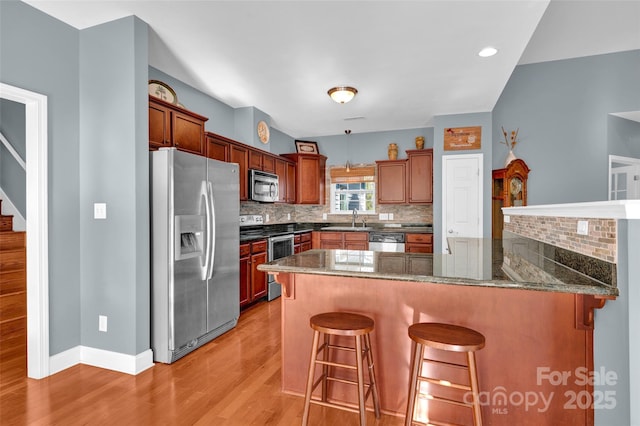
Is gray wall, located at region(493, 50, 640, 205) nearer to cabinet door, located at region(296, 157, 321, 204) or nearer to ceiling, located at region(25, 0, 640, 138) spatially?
ceiling, located at region(25, 0, 640, 138)

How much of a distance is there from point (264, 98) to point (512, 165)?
336 centimetres

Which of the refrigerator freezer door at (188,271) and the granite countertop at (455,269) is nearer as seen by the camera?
the granite countertop at (455,269)

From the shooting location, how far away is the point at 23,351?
2.75 meters

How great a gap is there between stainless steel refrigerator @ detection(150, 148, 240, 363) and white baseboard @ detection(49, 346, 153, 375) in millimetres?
155

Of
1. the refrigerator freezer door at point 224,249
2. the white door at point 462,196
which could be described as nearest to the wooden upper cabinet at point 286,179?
the refrigerator freezer door at point 224,249

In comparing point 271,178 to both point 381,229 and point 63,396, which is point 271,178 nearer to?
point 381,229

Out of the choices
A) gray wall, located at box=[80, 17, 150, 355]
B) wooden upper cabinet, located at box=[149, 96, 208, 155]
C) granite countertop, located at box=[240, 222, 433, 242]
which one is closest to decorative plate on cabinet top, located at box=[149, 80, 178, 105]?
wooden upper cabinet, located at box=[149, 96, 208, 155]

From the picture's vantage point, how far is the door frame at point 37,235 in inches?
93.4

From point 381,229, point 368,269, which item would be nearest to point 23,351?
point 368,269

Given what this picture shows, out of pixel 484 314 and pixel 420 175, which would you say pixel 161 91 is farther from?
pixel 420 175

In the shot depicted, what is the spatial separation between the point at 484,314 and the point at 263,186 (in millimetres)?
3620

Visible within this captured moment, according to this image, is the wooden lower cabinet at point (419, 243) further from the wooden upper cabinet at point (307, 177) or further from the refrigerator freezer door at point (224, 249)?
the refrigerator freezer door at point (224, 249)

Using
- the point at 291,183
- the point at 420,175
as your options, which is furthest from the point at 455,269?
the point at 291,183

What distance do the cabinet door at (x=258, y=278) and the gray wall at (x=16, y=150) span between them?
2565 mm
